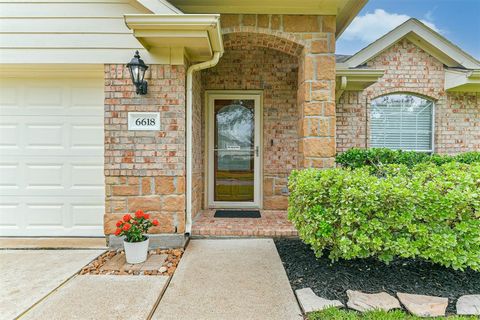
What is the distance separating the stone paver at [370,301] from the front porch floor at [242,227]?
1414 mm

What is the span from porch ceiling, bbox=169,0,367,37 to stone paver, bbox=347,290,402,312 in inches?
133

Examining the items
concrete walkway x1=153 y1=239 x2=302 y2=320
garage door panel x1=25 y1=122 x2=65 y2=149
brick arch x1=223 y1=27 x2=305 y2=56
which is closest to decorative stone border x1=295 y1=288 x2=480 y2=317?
concrete walkway x1=153 y1=239 x2=302 y2=320

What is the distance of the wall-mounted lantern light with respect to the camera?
3025 mm

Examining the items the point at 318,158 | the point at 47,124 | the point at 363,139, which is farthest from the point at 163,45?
the point at 363,139

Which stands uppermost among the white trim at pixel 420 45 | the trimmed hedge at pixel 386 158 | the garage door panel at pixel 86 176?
the white trim at pixel 420 45

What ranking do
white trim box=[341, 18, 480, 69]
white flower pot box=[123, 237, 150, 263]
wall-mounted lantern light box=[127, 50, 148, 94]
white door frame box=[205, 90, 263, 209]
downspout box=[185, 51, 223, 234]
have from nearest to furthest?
white flower pot box=[123, 237, 150, 263]
wall-mounted lantern light box=[127, 50, 148, 94]
downspout box=[185, 51, 223, 234]
white door frame box=[205, 90, 263, 209]
white trim box=[341, 18, 480, 69]

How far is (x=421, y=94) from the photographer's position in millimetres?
5559

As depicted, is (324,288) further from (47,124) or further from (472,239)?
(47,124)

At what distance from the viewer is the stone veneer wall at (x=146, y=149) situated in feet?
10.7

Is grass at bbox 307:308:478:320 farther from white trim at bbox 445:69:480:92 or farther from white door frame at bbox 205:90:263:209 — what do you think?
white trim at bbox 445:69:480:92

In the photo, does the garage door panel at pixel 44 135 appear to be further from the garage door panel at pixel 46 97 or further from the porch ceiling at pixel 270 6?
the porch ceiling at pixel 270 6

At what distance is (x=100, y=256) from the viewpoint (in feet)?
10.1

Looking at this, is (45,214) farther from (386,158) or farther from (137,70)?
(386,158)

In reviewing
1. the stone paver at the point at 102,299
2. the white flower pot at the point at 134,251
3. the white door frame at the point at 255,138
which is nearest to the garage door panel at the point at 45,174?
the white flower pot at the point at 134,251
